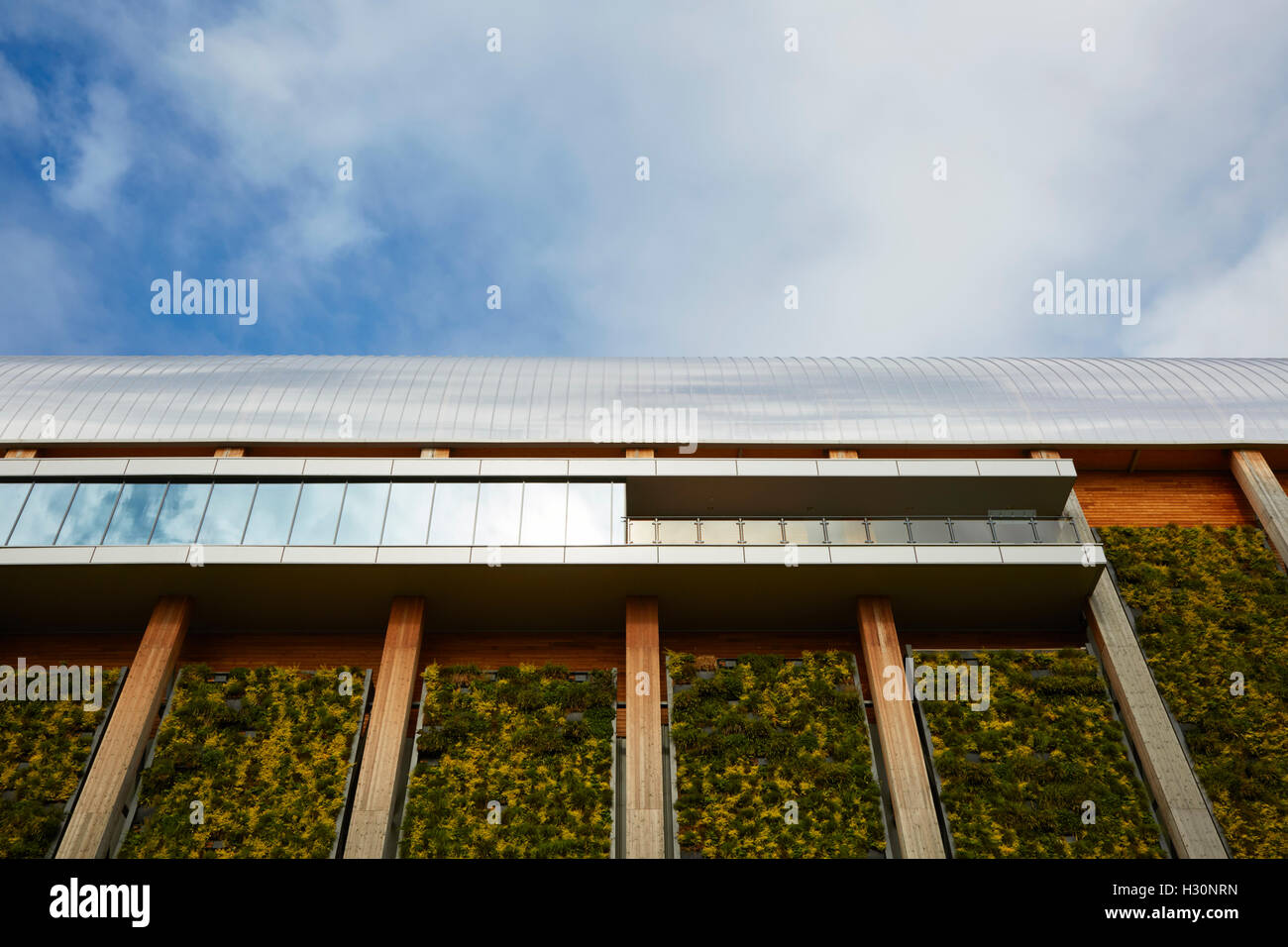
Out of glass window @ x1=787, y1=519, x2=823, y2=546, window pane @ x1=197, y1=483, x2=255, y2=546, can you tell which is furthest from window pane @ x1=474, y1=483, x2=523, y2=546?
glass window @ x1=787, y1=519, x2=823, y2=546

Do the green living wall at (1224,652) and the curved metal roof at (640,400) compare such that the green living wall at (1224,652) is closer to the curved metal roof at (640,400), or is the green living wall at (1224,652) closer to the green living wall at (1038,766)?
the green living wall at (1038,766)

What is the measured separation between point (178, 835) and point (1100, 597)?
918 inches

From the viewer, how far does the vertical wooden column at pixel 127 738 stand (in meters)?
19.6

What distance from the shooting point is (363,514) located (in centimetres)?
2377

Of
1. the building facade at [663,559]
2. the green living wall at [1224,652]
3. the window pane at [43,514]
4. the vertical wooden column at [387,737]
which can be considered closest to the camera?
the vertical wooden column at [387,737]

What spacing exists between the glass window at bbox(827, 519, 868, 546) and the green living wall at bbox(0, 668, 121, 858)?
1880cm

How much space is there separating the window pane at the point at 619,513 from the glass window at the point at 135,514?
1199 cm

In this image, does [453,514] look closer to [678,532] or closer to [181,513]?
[678,532]

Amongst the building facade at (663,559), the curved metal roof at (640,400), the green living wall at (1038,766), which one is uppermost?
the curved metal roof at (640,400)

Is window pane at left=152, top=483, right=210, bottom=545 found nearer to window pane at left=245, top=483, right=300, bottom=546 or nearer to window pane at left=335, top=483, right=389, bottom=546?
window pane at left=245, top=483, right=300, bottom=546

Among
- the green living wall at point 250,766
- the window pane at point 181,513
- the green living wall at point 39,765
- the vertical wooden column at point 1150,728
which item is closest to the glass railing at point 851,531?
the vertical wooden column at point 1150,728

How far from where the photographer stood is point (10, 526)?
76.2 feet
